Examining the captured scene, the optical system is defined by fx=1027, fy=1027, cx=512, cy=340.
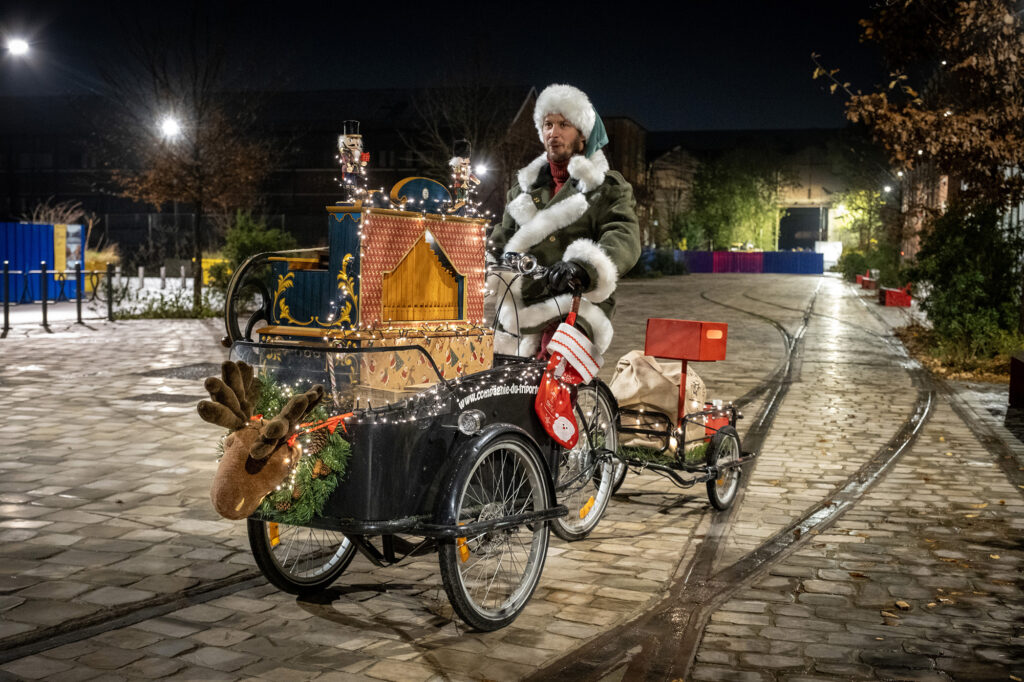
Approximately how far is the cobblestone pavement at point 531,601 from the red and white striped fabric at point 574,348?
101 cm

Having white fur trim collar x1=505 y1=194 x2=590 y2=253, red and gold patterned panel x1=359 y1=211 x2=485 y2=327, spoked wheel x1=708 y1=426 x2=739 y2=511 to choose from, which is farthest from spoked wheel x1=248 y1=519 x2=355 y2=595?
spoked wheel x1=708 y1=426 x2=739 y2=511

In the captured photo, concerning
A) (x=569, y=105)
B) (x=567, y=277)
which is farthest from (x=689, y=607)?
(x=569, y=105)

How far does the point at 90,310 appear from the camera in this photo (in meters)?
22.2

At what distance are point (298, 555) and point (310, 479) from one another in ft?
3.34

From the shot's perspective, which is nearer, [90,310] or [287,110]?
[90,310]

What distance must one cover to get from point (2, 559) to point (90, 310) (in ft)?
60.5

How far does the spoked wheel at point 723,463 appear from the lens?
625cm

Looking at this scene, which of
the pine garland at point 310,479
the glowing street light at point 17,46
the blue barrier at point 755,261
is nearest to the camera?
the pine garland at point 310,479

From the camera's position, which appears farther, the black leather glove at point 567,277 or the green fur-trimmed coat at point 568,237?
the green fur-trimmed coat at point 568,237

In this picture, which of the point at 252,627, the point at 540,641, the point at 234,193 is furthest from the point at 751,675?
the point at 234,193

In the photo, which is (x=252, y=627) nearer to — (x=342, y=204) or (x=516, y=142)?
(x=342, y=204)

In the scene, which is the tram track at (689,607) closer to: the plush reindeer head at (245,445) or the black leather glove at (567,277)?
the plush reindeer head at (245,445)

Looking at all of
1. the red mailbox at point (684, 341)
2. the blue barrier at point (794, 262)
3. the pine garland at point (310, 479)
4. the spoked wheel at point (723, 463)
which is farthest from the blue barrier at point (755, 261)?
the pine garland at point (310, 479)

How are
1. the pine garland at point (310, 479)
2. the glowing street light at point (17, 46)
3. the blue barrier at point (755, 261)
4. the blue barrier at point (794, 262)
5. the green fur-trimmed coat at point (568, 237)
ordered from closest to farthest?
the pine garland at point (310, 479) → the green fur-trimmed coat at point (568, 237) → the glowing street light at point (17, 46) → the blue barrier at point (794, 262) → the blue barrier at point (755, 261)
